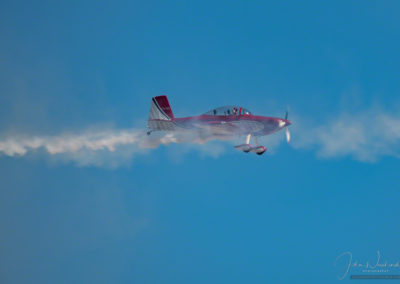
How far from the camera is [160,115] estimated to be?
55.9 metres

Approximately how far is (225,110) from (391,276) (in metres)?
22.2

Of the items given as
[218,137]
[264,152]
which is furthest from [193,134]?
[264,152]

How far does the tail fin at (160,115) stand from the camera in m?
55.3

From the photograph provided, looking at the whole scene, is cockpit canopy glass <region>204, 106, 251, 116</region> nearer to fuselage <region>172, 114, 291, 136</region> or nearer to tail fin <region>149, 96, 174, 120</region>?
fuselage <region>172, 114, 291, 136</region>

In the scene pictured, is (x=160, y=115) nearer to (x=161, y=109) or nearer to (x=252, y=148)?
(x=161, y=109)

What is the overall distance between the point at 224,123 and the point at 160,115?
227 inches

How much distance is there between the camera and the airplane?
5288 cm

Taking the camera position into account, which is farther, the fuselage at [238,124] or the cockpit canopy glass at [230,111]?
the cockpit canopy glass at [230,111]

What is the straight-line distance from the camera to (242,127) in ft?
176

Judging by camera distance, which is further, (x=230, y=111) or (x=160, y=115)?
(x=160, y=115)

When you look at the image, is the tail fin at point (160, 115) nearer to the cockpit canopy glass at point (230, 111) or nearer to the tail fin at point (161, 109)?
the tail fin at point (161, 109)

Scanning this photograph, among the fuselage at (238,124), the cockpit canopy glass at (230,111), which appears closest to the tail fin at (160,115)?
the fuselage at (238,124)

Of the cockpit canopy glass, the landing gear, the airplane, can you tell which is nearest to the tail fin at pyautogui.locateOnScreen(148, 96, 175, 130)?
the airplane

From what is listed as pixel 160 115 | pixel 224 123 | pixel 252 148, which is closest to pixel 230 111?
pixel 224 123
